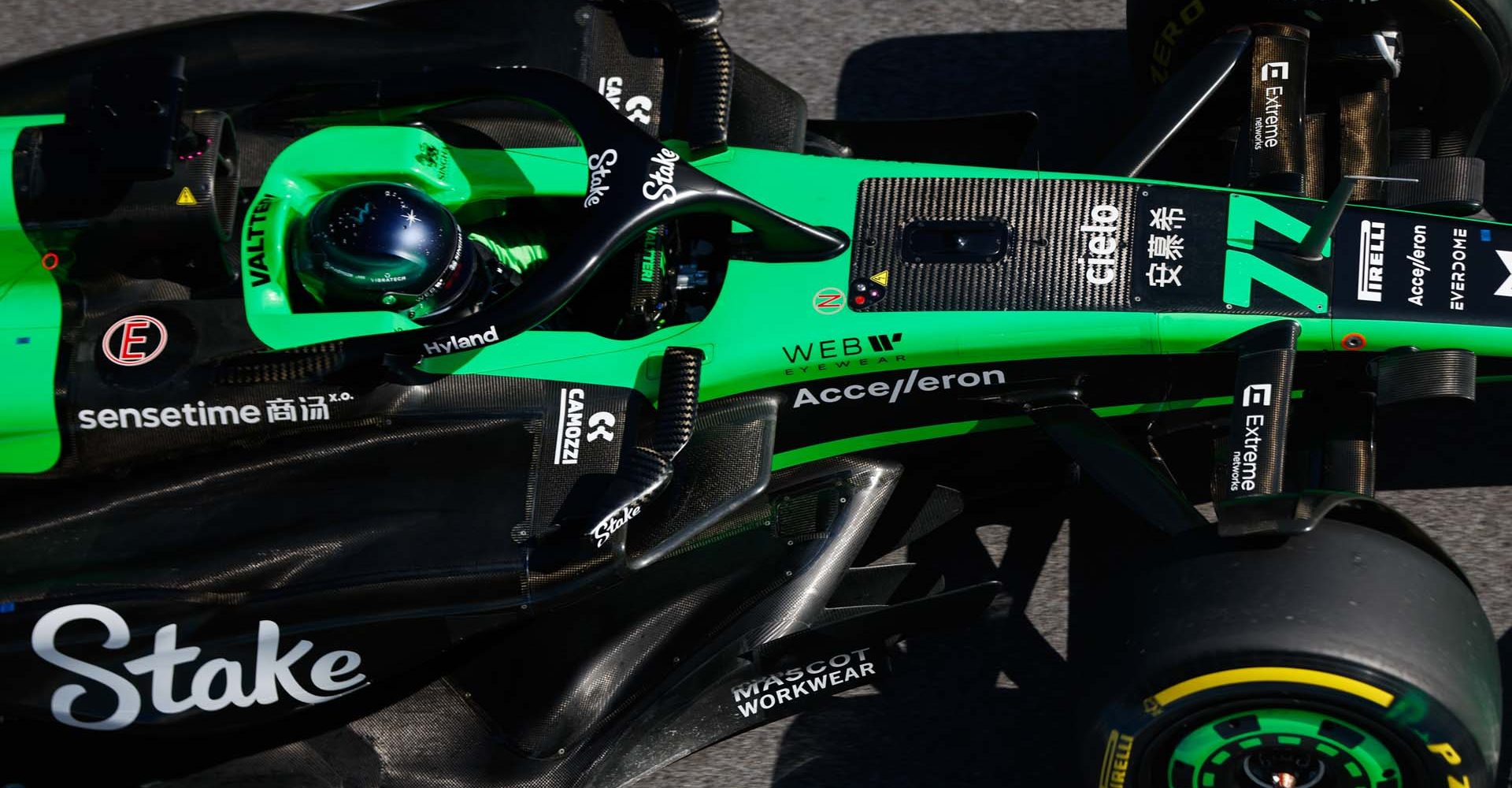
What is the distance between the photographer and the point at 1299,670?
334 cm

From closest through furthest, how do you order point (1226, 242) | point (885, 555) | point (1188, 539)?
point (1188, 539) → point (1226, 242) → point (885, 555)

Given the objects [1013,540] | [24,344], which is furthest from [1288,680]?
[24,344]

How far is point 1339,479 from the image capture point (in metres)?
3.90

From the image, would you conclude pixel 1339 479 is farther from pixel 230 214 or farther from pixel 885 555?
pixel 230 214

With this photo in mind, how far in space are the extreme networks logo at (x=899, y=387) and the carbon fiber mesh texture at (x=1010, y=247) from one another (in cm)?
18

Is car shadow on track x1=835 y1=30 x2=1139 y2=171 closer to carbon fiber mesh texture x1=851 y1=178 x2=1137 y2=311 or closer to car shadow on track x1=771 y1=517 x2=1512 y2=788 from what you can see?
carbon fiber mesh texture x1=851 y1=178 x2=1137 y2=311

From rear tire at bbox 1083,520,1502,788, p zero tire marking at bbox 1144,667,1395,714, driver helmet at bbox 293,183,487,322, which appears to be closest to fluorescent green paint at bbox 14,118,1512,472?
driver helmet at bbox 293,183,487,322

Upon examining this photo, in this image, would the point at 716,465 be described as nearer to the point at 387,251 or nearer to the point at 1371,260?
the point at 387,251

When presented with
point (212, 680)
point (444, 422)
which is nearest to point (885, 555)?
point (444, 422)

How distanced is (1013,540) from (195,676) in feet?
7.88

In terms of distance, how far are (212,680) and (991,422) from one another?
7.06 feet

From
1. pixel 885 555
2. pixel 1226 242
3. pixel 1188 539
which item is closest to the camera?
pixel 1188 539

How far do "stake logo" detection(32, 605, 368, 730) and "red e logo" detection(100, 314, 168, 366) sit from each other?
0.68 m

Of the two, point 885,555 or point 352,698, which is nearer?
point 352,698
